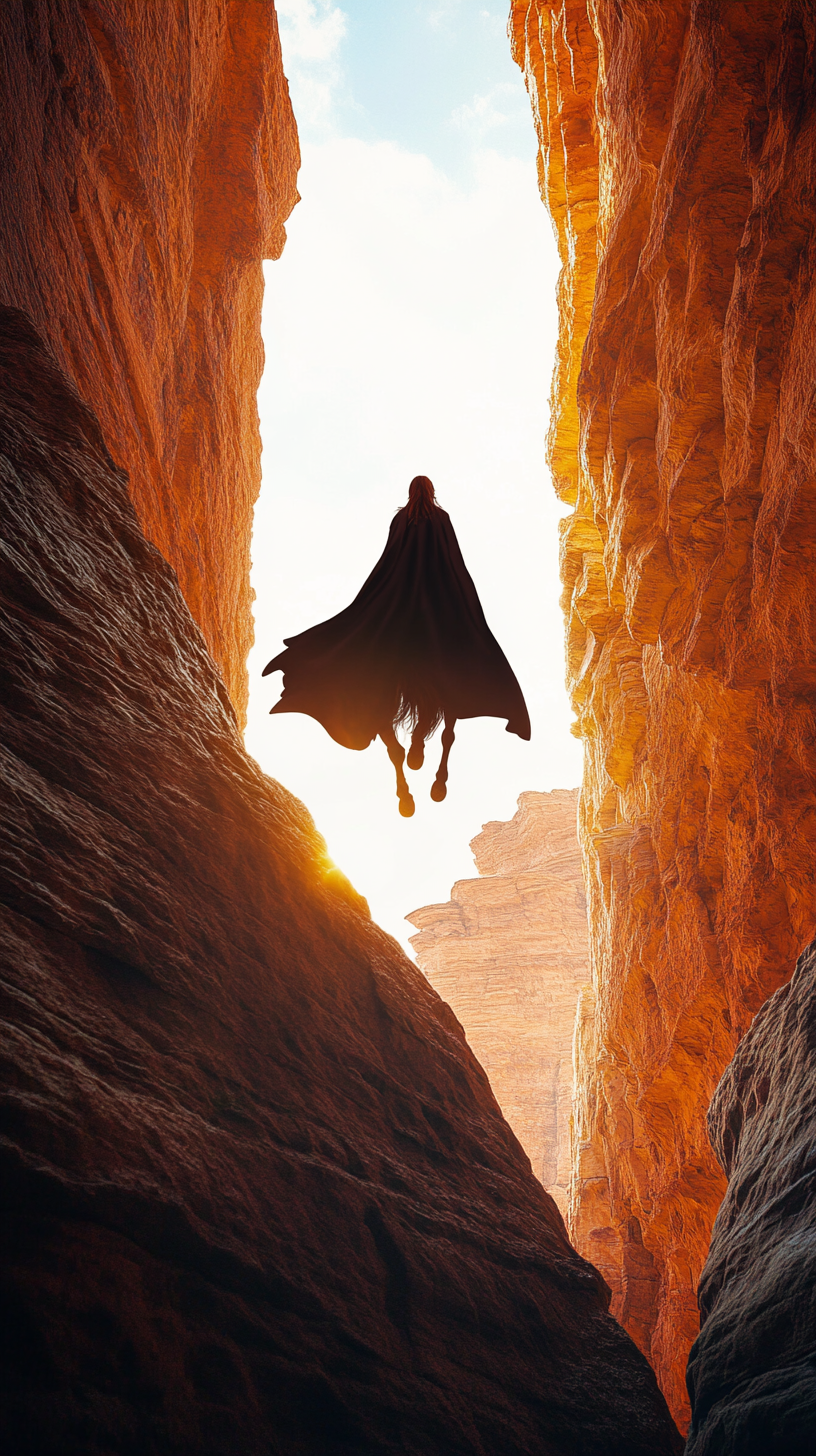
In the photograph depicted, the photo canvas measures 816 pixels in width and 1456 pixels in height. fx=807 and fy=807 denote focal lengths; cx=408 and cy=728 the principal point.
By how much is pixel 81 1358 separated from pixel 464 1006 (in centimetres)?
4534

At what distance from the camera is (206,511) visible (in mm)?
12109

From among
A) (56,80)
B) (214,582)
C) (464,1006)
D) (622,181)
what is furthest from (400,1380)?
(464,1006)

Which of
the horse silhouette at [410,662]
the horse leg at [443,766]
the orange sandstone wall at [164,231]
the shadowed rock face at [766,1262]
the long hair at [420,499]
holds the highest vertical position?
the orange sandstone wall at [164,231]

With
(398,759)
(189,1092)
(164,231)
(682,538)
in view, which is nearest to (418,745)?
(398,759)

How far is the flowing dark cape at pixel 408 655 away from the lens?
15.6 ft

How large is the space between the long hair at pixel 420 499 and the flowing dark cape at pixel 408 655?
0.05 m

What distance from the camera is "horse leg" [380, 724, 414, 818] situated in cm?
465

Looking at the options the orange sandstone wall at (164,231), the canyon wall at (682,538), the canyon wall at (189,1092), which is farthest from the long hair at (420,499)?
the canyon wall at (682,538)

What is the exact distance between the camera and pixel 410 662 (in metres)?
4.83

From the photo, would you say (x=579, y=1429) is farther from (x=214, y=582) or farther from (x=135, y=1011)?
(x=214, y=582)

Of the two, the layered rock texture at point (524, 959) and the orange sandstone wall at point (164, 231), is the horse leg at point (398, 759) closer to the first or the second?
the orange sandstone wall at point (164, 231)

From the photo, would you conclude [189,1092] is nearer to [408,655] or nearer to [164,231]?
[408,655]

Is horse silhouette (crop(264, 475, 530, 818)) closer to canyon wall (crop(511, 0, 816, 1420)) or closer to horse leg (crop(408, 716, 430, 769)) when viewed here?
horse leg (crop(408, 716, 430, 769))

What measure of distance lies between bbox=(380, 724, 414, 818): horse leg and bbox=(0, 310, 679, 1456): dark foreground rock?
71 centimetres
